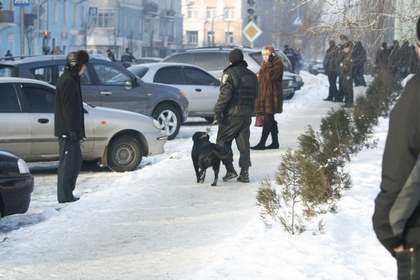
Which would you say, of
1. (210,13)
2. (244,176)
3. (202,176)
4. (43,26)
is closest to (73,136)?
(202,176)

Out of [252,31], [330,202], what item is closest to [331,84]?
[252,31]

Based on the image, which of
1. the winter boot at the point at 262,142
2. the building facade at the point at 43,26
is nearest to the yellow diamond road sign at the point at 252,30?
the winter boot at the point at 262,142

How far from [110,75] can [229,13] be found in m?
109

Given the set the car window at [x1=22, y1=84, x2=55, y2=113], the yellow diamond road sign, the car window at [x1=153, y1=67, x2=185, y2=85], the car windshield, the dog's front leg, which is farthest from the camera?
the yellow diamond road sign

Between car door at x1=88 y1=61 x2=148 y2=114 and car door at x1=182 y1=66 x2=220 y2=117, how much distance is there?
2.97m

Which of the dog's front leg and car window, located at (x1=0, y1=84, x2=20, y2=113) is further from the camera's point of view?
car window, located at (x1=0, y1=84, x2=20, y2=113)

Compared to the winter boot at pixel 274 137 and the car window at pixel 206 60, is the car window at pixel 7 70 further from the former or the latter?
the car window at pixel 206 60

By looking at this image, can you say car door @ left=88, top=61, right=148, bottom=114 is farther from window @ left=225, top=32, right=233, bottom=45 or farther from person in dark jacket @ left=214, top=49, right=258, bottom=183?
window @ left=225, top=32, right=233, bottom=45

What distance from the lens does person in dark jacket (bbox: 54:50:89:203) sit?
1004 centimetres

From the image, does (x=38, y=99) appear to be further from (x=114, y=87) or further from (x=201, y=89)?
(x=201, y=89)

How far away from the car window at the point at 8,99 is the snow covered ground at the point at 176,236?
107 centimetres

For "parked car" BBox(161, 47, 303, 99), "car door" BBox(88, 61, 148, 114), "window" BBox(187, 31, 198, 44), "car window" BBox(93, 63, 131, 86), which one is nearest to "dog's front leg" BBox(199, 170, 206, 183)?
"car door" BBox(88, 61, 148, 114)

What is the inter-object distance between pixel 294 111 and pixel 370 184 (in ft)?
47.7

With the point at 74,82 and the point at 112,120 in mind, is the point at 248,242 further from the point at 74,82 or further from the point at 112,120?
the point at 112,120
